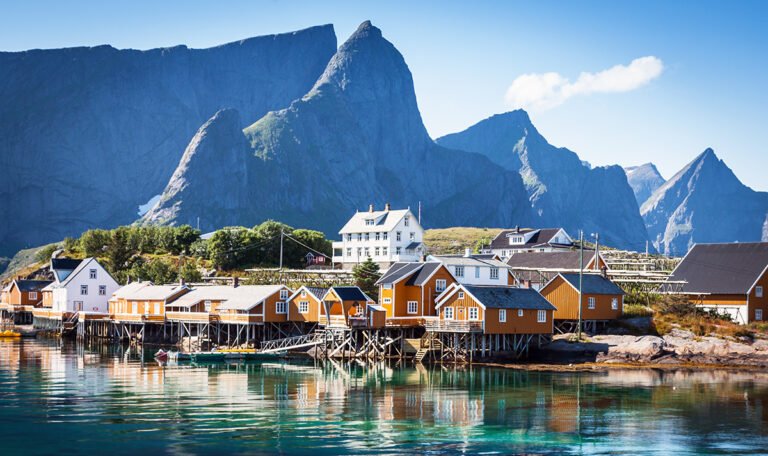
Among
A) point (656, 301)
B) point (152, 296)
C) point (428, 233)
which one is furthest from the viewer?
point (428, 233)

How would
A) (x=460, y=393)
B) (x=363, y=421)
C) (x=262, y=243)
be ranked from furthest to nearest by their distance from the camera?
(x=262, y=243) → (x=460, y=393) → (x=363, y=421)

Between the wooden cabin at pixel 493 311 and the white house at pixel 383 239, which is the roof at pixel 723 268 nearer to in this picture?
the wooden cabin at pixel 493 311

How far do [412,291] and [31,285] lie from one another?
60.8 meters

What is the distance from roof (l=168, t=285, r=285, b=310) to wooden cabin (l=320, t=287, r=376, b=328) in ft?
22.2

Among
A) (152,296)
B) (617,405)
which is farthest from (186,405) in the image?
(152,296)

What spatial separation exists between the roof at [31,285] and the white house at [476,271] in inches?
2248

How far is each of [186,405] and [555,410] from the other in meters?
17.8

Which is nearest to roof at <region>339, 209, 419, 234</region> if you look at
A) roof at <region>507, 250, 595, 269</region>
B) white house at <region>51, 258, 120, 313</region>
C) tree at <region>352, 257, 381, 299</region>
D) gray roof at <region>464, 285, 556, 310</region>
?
roof at <region>507, 250, 595, 269</region>

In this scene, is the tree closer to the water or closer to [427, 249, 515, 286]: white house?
[427, 249, 515, 286]: white house

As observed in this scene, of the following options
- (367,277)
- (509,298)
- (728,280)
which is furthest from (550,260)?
(509,298)

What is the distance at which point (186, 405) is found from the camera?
41.7 m

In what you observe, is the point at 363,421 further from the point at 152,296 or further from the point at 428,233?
the point at 428,233

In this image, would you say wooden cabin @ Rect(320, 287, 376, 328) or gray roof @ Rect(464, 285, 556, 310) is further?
wooden cabin @ Rect(320, 287, 376, 328)

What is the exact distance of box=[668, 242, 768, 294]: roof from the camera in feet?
244
